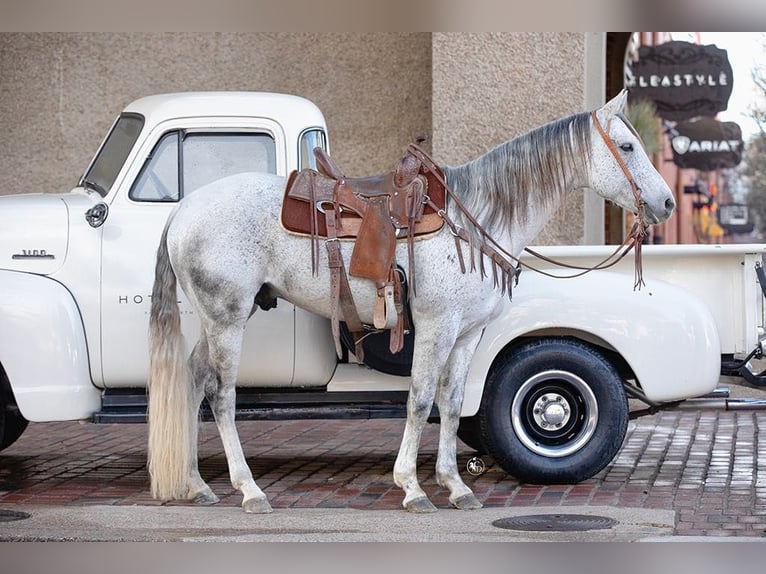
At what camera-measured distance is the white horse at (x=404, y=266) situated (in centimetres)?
663

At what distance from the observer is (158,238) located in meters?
7.30

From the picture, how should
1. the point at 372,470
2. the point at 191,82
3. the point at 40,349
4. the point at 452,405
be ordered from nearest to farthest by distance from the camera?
1. the point at 452,405
2. the point at 40,349
3. the point at 372,470
4. the point at 191,82

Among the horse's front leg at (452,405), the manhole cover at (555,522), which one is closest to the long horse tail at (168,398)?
the horse's front leg at (452,405)

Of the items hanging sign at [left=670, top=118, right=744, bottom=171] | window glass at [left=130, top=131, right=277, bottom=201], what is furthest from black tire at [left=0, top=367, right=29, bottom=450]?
hanging sign at [left=670, top=118, right=744, bottom=171]

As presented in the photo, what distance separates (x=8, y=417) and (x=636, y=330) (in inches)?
155

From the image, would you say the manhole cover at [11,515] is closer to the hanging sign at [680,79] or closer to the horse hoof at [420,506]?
the horse hoof at [420,506]

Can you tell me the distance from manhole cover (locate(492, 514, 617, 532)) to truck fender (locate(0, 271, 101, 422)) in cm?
247

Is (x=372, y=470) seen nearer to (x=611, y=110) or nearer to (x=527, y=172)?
(x=527, y=172)

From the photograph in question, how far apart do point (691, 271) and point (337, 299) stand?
2138 millimetres

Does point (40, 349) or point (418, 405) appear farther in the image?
point (40, 349)

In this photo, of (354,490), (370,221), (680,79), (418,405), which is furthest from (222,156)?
(680,79)

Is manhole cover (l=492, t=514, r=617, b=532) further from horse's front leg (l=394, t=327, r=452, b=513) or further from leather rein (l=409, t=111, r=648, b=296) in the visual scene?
leather rein (l=409, t=111, r=648, b=296)

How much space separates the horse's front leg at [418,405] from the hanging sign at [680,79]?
928cm

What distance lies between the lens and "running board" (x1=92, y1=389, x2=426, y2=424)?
24.1ft
